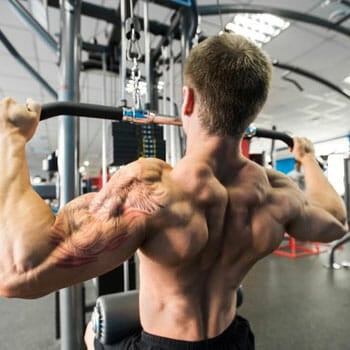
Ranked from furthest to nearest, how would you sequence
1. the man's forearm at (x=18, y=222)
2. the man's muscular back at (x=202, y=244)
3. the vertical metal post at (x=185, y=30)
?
the vertical metal post at (x=185, y=30) < the man's muscular back at (x=202, y=244) < the man's forearm at (x=18, y=222)

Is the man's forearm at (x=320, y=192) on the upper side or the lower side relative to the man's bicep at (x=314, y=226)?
upper

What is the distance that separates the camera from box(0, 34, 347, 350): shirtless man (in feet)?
1.78

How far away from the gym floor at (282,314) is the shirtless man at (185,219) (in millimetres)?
1428

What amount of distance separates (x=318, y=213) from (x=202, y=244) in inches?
20.2

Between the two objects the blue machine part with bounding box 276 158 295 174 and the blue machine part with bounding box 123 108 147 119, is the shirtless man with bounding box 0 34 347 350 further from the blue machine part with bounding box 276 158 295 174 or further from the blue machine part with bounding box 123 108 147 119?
the blue machine part with bounding box 276 158 295 174

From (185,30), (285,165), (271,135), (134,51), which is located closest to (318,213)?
(271,135)

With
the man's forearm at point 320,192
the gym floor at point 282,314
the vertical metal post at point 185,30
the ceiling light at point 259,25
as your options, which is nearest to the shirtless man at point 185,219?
the man's forearm at point 320,192

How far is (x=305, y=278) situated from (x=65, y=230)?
3.38 metres

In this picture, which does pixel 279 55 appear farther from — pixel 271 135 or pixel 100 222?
pixel 100 222

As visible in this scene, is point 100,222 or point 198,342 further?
point 198,342

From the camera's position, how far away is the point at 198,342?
715mm

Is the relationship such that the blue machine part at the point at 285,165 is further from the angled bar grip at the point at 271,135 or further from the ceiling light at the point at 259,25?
the angled bar grip at the point at 271,135

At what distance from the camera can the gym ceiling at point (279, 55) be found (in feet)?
8.04

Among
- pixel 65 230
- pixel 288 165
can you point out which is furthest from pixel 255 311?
pixel 288 165
